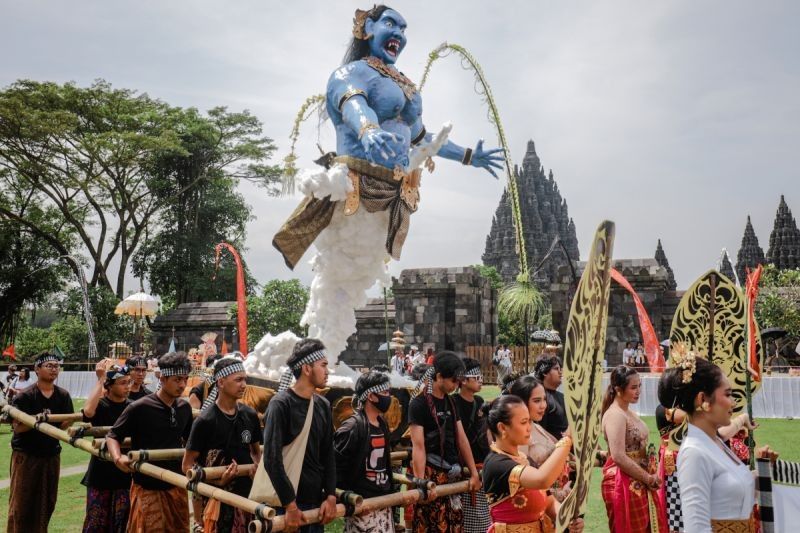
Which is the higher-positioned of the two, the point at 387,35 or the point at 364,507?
the point at 387,35

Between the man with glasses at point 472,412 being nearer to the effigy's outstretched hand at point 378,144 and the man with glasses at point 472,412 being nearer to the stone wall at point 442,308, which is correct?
the effigy's outstretched hand at point 378,144

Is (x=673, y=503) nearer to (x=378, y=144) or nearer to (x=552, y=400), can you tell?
(x=552, y=400)

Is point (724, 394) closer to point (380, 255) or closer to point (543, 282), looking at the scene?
point (380, 255)

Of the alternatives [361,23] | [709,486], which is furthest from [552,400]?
[361,23]

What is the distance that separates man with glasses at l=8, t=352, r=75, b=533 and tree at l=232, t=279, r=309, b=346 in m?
17.9

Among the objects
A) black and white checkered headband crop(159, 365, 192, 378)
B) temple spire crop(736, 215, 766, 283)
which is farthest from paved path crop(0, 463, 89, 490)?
temple spire crop(736, 215, 766, 283)

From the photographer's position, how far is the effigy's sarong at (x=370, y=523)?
414 centimetres

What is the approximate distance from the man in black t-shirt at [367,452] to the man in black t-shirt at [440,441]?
0.45m

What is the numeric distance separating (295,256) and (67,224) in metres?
30.3

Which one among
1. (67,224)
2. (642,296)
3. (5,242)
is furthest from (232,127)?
(642,296)

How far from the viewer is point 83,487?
26.8ft

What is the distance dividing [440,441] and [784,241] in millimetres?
42252

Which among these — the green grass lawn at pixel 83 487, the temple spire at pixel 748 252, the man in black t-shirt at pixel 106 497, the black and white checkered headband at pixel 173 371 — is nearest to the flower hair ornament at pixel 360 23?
the black and white checkered headband at pixel 173 371

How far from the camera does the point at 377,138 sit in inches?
208
